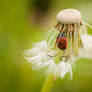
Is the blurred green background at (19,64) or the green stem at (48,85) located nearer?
the green stem at (48,85)

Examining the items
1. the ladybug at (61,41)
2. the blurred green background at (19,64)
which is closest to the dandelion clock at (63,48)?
the ladybug at (61,41)

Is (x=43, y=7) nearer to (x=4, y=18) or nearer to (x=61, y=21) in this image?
(x=4, y=18)

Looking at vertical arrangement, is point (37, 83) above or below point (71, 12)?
below

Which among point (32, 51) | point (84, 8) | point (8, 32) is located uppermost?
point (84, 8)

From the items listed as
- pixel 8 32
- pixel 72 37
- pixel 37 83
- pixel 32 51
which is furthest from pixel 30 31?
pixel 72 37

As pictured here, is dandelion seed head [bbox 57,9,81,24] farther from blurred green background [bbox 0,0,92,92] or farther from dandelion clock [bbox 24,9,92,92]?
blurred green background [bbox 0,0,92,92]

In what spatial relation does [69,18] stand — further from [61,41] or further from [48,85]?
[48,85]

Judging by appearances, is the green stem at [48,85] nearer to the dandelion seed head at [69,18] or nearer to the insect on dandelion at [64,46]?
the insect on dandelion at [64,46]

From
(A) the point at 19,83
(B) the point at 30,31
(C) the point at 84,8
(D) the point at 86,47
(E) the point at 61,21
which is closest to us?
(E) the point at 61,21

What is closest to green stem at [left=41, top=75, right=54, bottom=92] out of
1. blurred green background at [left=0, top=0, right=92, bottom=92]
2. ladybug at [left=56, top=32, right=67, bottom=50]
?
ladybug at [left=56, top=32, right=67, bottom=50]
